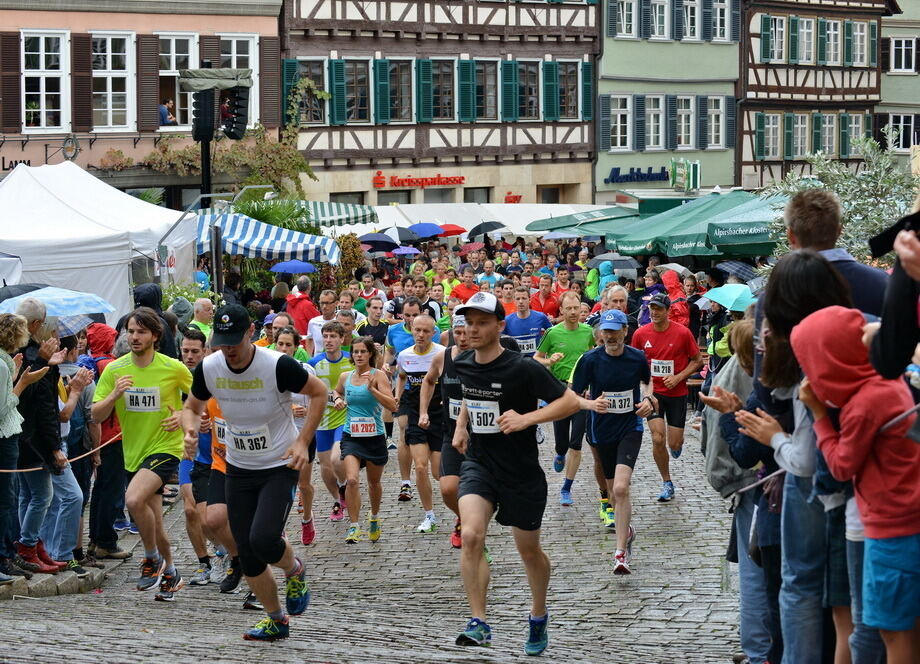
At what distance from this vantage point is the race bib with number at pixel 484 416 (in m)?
8.51

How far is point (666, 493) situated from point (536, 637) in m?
5.86

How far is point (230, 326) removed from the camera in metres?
8.38

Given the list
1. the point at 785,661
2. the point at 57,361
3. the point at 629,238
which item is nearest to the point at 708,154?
the point at 629,238

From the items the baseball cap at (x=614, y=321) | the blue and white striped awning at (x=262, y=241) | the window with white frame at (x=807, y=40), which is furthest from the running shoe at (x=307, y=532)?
the window with white frame at (x=807, y=40)

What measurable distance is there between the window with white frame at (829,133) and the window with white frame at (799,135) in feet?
2.79

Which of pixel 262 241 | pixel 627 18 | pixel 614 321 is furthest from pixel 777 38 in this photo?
pixel 614 321

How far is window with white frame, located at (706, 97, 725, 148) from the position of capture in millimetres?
50875

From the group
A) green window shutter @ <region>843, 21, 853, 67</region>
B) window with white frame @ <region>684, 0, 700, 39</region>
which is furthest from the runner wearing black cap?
green window shutter @ <region>843, 21, 853, 67</region>

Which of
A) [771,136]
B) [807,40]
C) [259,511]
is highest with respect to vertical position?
[807,40]

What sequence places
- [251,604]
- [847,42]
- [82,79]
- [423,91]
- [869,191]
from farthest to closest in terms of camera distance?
[847,42], [423,91], [82,79], [869,191], [251,604]

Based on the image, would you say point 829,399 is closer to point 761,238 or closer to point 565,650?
point 565,650

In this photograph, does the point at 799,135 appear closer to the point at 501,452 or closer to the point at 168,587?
the point at 168,587

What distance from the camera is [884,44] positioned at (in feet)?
191

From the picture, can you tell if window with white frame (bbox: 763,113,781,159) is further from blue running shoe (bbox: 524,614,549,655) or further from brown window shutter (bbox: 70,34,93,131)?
blue running shoe (bbox: 524,614,549,655)
